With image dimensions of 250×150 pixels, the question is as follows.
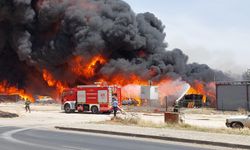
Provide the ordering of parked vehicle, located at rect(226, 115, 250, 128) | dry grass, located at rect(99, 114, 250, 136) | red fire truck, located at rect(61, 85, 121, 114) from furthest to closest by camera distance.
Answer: red fire truck, located at rect(61, 85, 121, 114)
parked vehicle, located at rect(226, 115, 250, 128)
dry grass, located at rect(99, 114, 250, 136)

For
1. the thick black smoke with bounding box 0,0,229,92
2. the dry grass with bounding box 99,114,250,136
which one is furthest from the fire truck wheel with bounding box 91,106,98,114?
the thick black smoke with bounding box 0,0,229,92

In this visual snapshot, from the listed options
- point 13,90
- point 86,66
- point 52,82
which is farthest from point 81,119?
point 13,90

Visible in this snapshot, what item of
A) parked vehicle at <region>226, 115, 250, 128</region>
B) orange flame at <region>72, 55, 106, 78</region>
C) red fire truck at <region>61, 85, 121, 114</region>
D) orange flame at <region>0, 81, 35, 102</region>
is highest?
orange flame at <region>72, 55, 106, 78</region>

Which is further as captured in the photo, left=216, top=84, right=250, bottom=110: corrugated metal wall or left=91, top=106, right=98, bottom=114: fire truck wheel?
left=216, top=84, right=250, bottom=110: corrugated metal wall

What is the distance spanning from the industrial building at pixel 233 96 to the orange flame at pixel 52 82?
1003 inches

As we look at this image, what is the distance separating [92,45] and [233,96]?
21234 millimetres

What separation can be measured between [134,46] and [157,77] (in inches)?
218

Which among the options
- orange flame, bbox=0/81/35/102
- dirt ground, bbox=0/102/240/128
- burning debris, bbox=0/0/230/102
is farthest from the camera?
orange flame, bbox=0/81/35/102

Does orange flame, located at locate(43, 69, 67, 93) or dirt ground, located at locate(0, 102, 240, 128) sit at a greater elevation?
orange flame, located at locate(43, 69, 67, 93)

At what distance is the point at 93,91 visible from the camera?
44.8 m

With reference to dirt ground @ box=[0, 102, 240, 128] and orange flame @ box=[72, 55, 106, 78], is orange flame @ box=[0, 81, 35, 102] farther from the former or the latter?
dirt ground @ box=[0, 102, 240, 128]

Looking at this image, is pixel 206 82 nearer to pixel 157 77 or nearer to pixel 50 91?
pixel 157 77

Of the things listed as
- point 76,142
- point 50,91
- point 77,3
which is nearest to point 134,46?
point 77,3

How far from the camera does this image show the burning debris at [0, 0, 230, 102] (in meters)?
61.9
